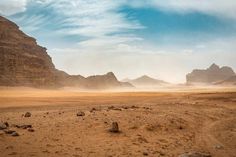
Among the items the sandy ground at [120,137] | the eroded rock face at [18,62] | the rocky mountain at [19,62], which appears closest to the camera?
the sandy ground at [120,137]

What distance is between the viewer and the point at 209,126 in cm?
1977

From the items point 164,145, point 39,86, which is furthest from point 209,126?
point 39,86

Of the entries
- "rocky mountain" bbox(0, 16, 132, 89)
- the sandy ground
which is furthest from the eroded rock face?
the sandy ground

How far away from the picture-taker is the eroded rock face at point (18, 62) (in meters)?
123

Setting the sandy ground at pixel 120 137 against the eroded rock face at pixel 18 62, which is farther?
the eroded rock face at pixel 18 62

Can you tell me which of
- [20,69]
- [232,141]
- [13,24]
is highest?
[13,24]

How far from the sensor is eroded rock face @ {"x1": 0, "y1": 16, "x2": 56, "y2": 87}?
123162 millimetres

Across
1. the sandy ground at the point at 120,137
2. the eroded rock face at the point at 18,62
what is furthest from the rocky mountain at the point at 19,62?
the sandy ground at the point at 120,137

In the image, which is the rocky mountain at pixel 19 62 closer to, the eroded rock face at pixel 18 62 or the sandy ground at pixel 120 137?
the eroded rock face at pixel 18 62

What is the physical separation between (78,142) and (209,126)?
357 inches

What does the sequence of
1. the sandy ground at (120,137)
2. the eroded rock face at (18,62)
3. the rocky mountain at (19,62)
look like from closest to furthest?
the sandy ground at (120,137), the eroded rock face at (18,62), the rocky mountain at (19,62)

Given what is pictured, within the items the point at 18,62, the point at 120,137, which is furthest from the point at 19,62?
the point at 120,137

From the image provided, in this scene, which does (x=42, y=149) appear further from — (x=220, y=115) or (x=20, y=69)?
(x=20, y=69)

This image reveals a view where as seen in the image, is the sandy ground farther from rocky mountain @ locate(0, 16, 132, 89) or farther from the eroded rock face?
the eroded rock face
